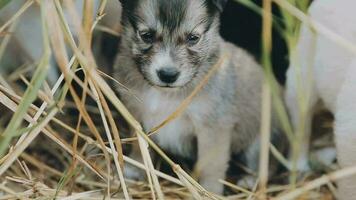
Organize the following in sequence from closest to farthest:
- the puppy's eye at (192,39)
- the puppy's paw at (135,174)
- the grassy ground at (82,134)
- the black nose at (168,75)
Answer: the grassy ground at (82,134) < the black nose at (168,75) < the puppy's eye at (192,39) < the puppy's paw at (135,174)

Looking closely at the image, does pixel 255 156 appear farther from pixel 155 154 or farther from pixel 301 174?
pixel 155 154

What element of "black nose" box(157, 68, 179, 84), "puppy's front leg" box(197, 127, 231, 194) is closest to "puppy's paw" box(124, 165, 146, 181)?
"puppy's front leg" box(197, 127, 231, 194)

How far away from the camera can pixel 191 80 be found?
10.1 feet

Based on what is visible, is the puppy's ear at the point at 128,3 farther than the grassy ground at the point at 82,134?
Yes

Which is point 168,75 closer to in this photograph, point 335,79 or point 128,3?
point 128,3

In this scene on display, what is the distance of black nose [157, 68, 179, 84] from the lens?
2.89 metres

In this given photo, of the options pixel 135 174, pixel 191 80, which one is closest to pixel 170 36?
pixel 191 80

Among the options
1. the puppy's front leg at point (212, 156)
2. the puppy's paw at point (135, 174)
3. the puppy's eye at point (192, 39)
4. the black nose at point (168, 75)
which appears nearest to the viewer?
the black nose at point (168, 75)

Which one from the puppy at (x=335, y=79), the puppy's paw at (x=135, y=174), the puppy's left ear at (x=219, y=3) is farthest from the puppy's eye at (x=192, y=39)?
the puppy's paw at (x=135, y=174)

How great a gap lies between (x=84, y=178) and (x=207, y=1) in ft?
3.75

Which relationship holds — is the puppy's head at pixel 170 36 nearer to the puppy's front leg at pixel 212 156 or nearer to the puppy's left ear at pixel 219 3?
the puppy's left ear at pixel 219 3

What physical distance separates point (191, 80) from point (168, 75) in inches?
8.6

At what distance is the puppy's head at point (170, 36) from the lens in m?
2.91

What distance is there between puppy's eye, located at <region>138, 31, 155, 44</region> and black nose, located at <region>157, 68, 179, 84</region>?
0.17m
